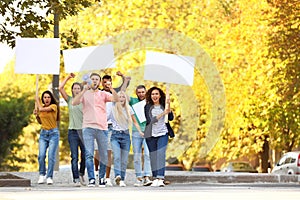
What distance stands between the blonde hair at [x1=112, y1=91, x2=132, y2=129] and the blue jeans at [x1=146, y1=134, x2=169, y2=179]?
19.3 inches

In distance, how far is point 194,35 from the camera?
4284 cm

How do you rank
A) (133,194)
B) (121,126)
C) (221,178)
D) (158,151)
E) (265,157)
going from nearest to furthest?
(133,194), (158,151), (121,126), (221,178), (265,157)

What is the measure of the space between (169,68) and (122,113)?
1101 mm

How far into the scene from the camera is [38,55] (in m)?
18.9

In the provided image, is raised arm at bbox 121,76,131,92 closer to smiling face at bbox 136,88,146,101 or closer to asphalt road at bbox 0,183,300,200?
smiling face at bbox 136,88,146,101

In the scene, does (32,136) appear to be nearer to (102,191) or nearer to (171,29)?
(171,29)

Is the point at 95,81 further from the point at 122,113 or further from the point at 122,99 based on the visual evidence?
the point at 122,113

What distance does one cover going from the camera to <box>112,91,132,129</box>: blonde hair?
18469 mm

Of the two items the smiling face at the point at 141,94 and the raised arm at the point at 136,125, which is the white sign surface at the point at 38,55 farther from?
the raised arm at the point at 136,125

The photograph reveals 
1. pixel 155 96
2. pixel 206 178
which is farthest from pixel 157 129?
pixel 206 178

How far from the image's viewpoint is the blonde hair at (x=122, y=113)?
60.6 ft

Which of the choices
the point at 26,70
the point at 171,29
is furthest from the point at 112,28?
the point at 26,70

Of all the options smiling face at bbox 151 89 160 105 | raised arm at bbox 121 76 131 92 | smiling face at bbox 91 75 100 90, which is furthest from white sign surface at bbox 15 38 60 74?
smiling face at bbox 151 89 160 105

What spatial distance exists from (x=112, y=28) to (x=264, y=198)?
1133 inches
